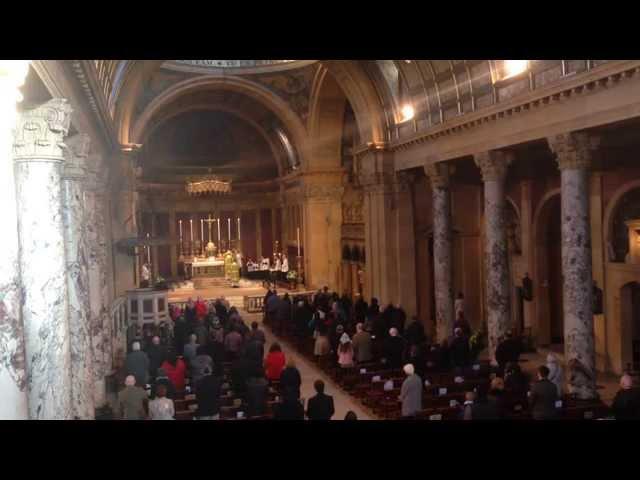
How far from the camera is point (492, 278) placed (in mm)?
15711

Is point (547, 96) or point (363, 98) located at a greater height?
point (363, 98)

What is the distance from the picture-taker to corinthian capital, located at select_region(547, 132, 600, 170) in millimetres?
12398

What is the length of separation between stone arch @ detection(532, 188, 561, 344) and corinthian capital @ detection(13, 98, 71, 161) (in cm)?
1479

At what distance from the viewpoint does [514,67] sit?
46.8 ft

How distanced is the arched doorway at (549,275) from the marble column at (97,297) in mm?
12193

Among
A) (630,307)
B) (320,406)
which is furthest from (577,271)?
(320,406)

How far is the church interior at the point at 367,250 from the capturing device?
8070 mm

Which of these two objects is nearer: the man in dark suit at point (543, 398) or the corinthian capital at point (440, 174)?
the man in dark suit at point (543, 398)

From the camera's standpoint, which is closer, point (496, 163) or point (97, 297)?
point (97, 297)

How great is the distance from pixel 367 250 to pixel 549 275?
6.10 metres

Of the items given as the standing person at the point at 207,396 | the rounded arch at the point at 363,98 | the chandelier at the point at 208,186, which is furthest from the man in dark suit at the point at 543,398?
the chandelier at the point at 208,186

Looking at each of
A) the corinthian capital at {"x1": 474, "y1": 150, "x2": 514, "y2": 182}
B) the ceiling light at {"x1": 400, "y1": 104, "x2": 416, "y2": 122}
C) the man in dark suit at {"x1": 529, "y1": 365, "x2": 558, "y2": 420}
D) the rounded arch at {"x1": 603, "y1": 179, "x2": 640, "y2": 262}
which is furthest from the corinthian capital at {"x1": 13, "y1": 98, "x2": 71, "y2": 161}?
the ceiling light at {"x1": 400, "y1": 104, "x2": 416, "y2": 122}

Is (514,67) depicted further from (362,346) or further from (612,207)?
(362,346)

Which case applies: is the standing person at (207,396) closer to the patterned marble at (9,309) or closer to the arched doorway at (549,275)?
the patterned marble at (9,309)
